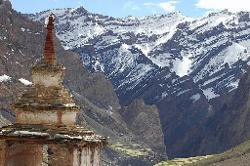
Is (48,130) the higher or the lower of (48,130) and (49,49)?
the lower

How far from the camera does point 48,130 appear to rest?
50.3 ft

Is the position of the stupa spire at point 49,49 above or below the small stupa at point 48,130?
above

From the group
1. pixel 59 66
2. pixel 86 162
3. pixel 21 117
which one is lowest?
pixel 86 162

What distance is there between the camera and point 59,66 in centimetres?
1612

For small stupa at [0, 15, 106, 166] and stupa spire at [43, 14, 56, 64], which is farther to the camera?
stupa spire at [43, 14, 56, 64]

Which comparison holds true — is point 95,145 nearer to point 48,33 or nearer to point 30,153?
point 30,153

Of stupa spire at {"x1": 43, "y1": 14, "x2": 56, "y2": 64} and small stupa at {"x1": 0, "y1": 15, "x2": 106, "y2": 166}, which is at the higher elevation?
stupa spire at {"x1": 43, "y1": 14, "x2": 56, "y2": 64}

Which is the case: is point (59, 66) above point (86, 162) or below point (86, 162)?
above

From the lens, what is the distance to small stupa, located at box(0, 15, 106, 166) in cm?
1530

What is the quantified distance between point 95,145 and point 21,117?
170cm

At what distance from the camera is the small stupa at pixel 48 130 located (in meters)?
15.3

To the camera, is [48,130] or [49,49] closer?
[48,130]

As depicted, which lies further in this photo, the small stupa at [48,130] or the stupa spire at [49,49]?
the stupa spire at [49,49]

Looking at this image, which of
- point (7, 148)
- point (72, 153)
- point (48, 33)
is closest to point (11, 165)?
point (7, 148)
